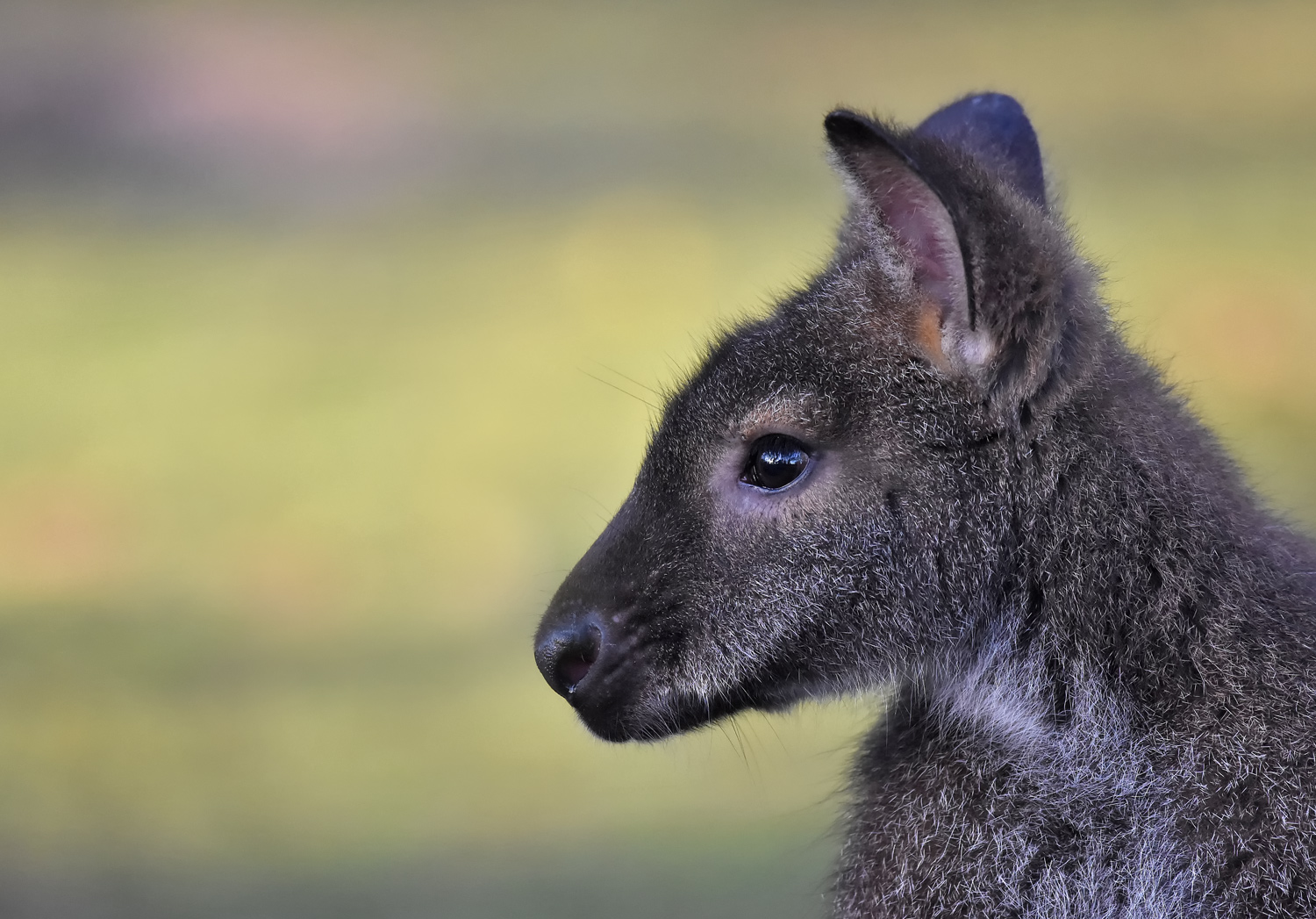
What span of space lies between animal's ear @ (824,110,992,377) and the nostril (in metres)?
0.98

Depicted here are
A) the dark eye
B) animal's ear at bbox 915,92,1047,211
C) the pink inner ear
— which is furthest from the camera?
animal's ear at bbox 915,92,1047,211

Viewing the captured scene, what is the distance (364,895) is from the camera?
7359mm

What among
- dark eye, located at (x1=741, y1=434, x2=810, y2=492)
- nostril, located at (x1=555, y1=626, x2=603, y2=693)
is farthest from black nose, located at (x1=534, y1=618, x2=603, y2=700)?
dark eye, located at (x1=741, y1=434, x2=810, y2=492)

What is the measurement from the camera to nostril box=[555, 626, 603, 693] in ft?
10.8

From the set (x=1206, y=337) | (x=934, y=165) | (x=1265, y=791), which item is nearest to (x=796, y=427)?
(x=934, y=165)

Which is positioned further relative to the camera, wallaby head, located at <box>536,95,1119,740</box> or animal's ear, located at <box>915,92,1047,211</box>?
animal's ear, located at <box>915,92,1047,211</box>

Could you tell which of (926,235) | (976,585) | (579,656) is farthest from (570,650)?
(926,235)

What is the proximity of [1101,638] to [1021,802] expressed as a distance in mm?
417

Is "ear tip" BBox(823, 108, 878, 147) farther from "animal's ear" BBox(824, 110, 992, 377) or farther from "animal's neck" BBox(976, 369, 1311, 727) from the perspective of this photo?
"animal's neck" BBox(976, 369, 1311, 727)

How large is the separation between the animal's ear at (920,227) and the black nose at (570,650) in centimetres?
98

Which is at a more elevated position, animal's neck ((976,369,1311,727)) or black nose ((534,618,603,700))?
black nose ((534,618,603,700))

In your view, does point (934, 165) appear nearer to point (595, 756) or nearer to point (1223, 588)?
point (1223, 588)

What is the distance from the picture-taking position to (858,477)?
321cm

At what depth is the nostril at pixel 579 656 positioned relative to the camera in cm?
330
